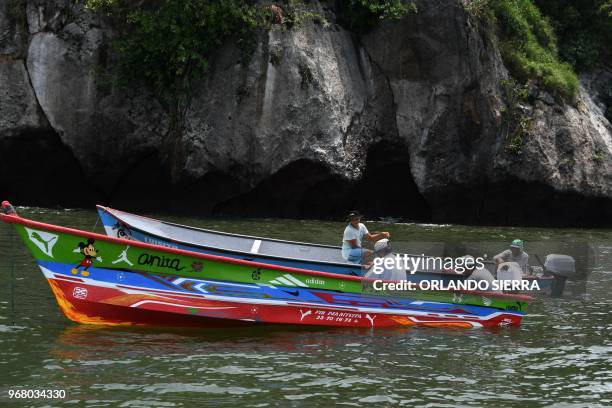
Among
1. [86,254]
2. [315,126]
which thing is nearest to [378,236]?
[86,254]

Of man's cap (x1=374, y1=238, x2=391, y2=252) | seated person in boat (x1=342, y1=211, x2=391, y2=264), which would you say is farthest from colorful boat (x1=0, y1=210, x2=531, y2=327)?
seated person in boat (x1=342, y1=211, x2=391, y2=264)

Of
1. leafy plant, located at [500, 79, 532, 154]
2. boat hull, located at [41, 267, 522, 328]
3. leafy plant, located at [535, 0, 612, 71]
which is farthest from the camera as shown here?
leafy plant, located at [535, 0, 612, 71]

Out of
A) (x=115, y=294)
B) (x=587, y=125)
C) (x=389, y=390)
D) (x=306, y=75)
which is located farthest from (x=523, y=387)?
(x=587, y=125)

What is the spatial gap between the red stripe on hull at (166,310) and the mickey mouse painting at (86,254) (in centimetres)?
20

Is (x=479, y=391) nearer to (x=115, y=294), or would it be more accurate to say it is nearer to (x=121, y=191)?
(x=115, y=294)

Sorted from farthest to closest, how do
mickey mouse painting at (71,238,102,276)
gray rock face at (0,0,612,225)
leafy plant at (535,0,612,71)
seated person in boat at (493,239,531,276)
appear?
leafy plant at (535,0,612,71) < gray rock face at (0,0,612,225) < seated person in boat at (493,239,531,276) < mickey mouse painting at (71,238,102,276)

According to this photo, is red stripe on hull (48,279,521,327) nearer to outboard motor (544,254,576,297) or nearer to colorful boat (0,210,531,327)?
colorful boat (0,210,531,327)

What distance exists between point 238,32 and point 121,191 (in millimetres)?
6613

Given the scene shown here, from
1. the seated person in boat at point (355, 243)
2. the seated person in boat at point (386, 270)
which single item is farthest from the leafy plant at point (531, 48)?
the seated person in boat at point (386, 270)

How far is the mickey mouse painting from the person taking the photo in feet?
38.9

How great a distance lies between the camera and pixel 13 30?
1019 inches

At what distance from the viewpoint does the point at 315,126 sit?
2528 cm

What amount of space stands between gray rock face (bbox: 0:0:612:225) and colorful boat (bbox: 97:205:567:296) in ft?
28.4

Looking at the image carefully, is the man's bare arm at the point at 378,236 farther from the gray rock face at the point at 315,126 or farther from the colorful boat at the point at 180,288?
the gray rock face at the point at 315,126
